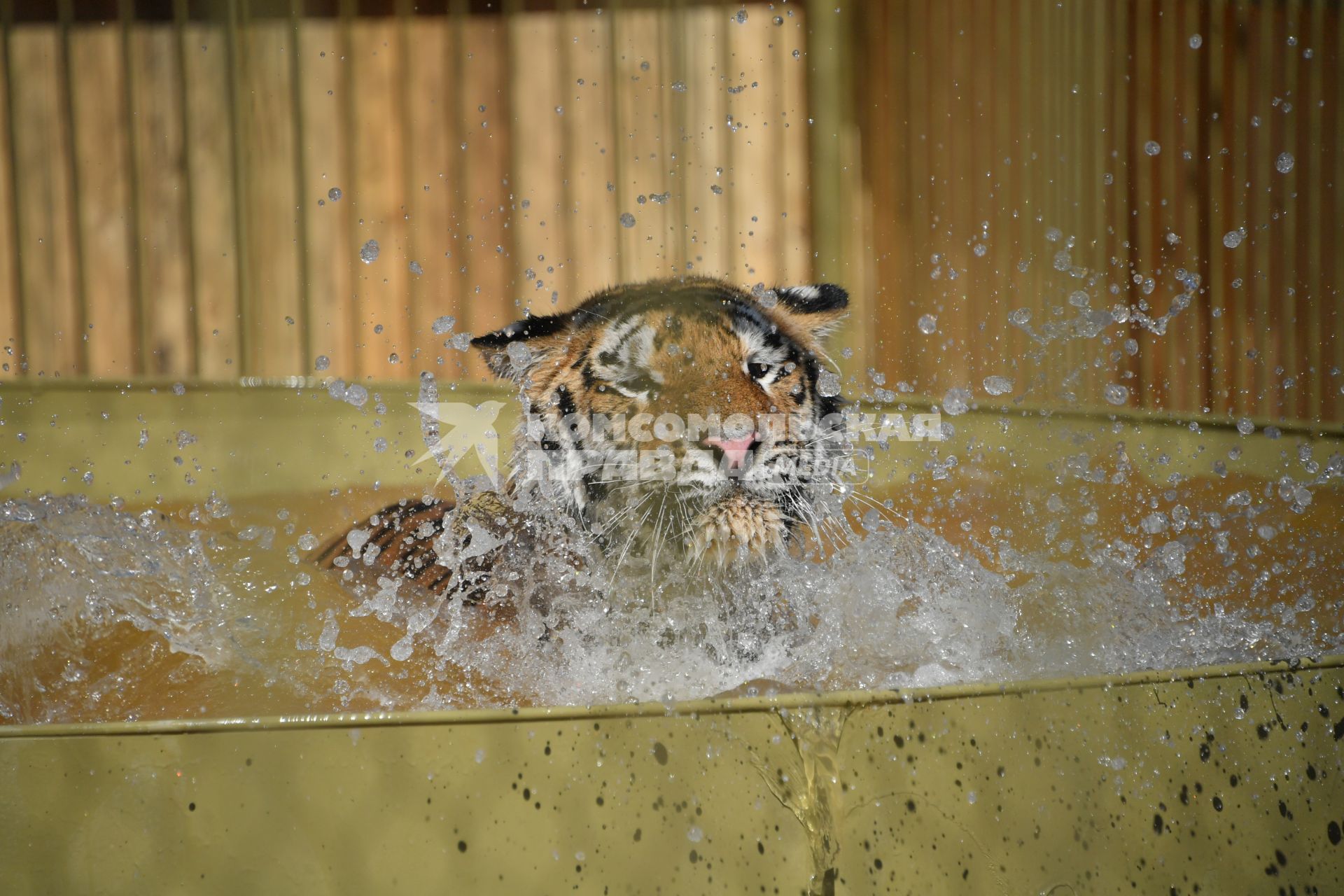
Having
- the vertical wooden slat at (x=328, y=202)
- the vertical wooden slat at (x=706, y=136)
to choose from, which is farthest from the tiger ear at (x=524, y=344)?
the vertical wooden slat at (x=328, y=202)

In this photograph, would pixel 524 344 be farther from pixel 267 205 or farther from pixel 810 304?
pixel 267 205

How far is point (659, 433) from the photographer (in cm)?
83

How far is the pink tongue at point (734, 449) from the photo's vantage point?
798mm

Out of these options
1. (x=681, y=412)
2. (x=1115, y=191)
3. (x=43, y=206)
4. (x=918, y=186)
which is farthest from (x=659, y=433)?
(x=43, y=206)

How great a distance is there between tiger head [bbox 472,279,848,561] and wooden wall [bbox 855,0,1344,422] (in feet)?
2.22

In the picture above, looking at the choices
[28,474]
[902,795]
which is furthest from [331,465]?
[902,795]

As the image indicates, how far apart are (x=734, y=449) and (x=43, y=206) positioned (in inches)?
64.8

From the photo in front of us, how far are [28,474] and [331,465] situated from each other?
501 mm

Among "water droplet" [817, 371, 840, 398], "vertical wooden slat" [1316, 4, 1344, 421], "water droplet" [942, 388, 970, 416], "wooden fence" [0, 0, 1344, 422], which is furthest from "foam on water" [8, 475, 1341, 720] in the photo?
"vertical wooden slat" [1316, 4, 1344, 421]

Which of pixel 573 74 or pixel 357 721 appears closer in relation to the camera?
pixel 357 721

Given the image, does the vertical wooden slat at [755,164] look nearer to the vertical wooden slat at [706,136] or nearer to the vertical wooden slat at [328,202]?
the vertical wooden slat at [706,136]

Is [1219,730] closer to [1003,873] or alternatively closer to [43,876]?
[1003,873]

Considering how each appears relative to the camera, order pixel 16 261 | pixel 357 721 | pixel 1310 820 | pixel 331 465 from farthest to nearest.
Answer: pixel 16 261, pixel 331 465, pixel 1310 820, pixel 357 721

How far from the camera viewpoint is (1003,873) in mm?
469
